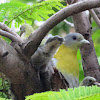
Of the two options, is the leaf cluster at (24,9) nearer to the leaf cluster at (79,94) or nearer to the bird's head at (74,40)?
the bird's head at (74,40)

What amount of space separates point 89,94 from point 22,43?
0.50m

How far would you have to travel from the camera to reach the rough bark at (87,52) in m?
1.42

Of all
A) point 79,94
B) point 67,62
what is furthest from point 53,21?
point 67,62

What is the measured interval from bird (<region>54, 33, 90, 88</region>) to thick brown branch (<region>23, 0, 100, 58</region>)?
297 millimetres

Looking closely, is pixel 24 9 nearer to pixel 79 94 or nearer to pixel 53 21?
pixel 53 21

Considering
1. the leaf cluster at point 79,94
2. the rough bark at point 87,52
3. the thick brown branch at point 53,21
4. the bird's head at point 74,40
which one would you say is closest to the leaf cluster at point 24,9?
the thick brown branch at point 53,21

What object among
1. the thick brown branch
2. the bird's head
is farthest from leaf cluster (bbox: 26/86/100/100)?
the bird's head

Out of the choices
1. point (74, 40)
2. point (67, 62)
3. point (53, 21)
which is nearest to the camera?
point (53, 21)

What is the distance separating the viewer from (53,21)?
815 mm

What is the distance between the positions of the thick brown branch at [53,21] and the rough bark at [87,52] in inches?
24.6

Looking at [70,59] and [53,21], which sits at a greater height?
[53,21]

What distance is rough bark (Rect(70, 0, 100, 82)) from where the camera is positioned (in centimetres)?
142

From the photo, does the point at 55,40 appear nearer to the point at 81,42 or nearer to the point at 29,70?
the point at 29,70

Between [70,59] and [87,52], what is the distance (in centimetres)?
22
